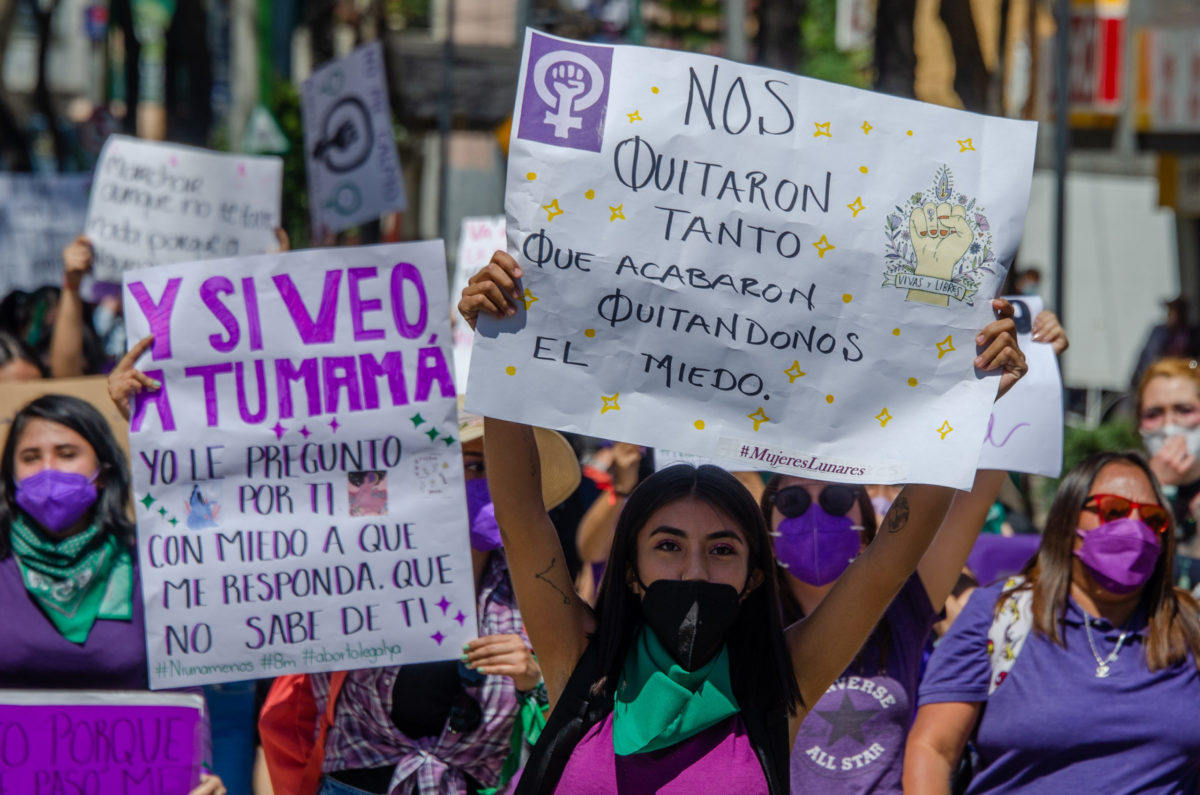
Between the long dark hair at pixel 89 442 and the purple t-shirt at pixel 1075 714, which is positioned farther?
the long dark hair at pixel 89 442

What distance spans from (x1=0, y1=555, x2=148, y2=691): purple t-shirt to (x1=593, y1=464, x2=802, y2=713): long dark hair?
145 cm

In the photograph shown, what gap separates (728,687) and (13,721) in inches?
68.1

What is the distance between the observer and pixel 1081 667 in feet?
11.8

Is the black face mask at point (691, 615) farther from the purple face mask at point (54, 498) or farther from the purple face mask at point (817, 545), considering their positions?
the purple face mask at point (54, 498)

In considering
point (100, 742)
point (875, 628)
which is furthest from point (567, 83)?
point (100, 742)

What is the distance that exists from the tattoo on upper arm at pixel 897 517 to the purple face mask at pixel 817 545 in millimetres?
619

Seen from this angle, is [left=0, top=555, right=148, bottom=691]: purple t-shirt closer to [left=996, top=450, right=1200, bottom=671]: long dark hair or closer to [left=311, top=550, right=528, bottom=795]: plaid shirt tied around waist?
[left=311, top=550, right=528, bottom=795]: plaid shirt tied around waist

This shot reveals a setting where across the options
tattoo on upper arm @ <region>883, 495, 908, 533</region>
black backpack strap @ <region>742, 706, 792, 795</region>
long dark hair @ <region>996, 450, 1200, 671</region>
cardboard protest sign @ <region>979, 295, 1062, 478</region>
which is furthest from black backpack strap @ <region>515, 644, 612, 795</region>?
cardboard protest sign @ <region>979, 295, 1062, 478</region>

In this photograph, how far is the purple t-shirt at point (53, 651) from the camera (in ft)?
12.4

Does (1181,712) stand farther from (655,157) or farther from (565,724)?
(655,157)

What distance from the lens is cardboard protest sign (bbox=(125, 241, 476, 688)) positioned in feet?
12.1

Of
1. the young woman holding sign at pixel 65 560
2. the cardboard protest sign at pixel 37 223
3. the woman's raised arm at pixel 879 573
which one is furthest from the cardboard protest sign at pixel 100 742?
the cardboard protest sign at pixel 37 223

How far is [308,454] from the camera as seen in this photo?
147 inches

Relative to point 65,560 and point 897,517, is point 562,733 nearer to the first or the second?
point 897,517
